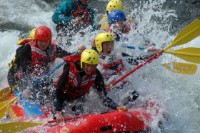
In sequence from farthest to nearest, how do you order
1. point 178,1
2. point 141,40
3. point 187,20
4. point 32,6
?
1. point 32,6
2. point 178,1
3. point 187,20
4. point 141,40

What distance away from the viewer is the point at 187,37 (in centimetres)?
620

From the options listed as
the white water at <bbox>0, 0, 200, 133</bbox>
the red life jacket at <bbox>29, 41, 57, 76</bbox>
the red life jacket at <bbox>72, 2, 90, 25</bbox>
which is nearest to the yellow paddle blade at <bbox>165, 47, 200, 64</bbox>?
the white water at <bbox>0, 0, 200, 133</bbox>

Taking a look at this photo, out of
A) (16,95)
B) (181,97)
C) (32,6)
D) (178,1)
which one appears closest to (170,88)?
(181,97)

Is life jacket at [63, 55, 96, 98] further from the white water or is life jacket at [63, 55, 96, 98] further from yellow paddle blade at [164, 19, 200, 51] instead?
yellow paddle blade at [164, 19, 200, 51]

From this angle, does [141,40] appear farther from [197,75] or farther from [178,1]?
[178,1]

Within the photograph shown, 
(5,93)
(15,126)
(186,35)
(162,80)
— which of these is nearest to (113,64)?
(186,35)

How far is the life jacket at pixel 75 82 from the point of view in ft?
17.1

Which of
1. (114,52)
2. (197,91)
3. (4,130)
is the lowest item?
(197,91)

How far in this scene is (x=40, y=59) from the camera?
5891 mm

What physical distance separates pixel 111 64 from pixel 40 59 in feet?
3.52

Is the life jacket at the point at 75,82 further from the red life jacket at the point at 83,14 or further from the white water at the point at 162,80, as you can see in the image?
the red life jacket at the point at 83,14

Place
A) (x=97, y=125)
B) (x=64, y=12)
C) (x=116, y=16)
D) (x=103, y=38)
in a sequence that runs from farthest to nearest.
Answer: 1. (x=64, y=12)
2. (x=116, y=16)
3. (x=103, y=38)
4. (x=97, y=125)

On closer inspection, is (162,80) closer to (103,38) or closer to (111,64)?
(111,64)

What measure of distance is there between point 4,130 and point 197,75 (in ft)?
13.7
